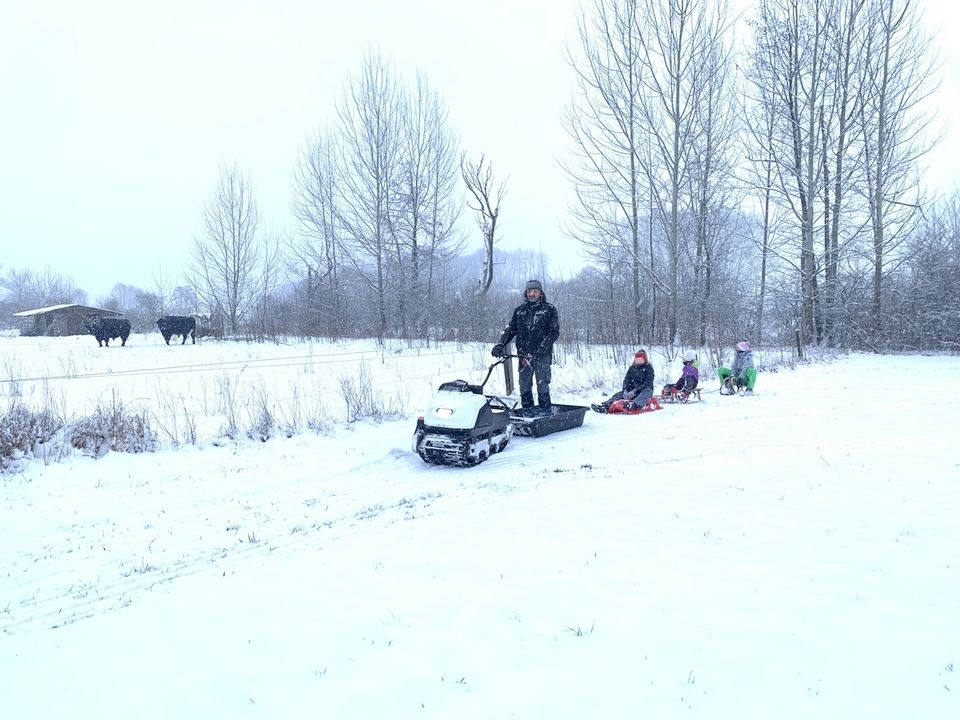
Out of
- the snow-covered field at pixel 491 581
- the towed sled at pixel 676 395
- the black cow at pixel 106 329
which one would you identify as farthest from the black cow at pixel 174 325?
the towed sled at pixel 676 395

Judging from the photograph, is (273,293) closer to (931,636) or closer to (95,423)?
(95,423)

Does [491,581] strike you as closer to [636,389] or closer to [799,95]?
[636,389]

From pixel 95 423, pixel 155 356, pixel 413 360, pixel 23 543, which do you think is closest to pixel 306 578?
pixel 23 543

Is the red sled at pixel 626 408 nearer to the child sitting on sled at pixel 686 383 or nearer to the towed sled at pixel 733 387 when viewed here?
the child sitting on sled at pixel 686 383

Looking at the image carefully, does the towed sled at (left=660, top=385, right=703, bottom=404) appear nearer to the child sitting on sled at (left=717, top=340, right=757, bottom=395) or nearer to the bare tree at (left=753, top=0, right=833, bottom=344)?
the child sitting on sled at (left=717, top=340, right=757, bottom=395)

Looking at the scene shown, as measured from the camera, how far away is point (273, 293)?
33625mm

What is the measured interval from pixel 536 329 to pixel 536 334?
7 centimetres

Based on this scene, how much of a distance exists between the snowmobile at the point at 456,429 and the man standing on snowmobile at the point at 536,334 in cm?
156

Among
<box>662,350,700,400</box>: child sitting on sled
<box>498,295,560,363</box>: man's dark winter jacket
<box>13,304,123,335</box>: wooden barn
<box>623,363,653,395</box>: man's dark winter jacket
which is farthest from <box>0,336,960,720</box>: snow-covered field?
<box>13,304,123,335</box>: wooden barn

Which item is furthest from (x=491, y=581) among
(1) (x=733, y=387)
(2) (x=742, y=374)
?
(2) (x=742, y=374)

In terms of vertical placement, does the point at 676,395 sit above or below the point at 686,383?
below

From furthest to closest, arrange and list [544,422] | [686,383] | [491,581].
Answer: [686,383] → [544,422] → [491,581]

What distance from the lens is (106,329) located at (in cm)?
2216

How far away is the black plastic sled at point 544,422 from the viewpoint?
24.1 ft
